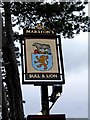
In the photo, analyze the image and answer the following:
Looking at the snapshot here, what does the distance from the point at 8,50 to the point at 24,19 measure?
2.55 m

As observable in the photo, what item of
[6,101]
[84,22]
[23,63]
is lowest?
[6,101]

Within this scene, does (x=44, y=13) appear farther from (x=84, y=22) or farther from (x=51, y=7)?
(x=84, y=22)

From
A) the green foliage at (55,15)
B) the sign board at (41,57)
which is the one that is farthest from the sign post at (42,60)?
the green foliage at (55,15)

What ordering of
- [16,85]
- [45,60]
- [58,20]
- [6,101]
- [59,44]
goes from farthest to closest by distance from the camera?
[58,20], [6,101], [16,85], [59,44], [45,60]

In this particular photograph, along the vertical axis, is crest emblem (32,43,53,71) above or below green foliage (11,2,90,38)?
below

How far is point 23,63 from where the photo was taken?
11.3 m

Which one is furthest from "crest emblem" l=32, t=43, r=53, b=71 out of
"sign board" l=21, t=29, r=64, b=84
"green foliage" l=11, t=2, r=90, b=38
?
"green foliage" l=11, t=2, r=90, b=38

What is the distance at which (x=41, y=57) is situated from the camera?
37.1ft

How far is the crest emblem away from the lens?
36.6ft

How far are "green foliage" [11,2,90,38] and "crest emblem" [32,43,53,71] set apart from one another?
12.1 feet

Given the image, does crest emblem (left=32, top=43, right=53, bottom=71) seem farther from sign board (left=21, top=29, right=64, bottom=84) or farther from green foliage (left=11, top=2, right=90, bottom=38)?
green foliage (left=11, top=2, right=90, bottom=38)

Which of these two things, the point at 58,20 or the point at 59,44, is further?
the point at 58,20

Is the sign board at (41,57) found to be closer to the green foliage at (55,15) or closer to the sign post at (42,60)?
the sign post at (42,60)

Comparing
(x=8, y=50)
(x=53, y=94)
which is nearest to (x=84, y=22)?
(x=8, y=50)
